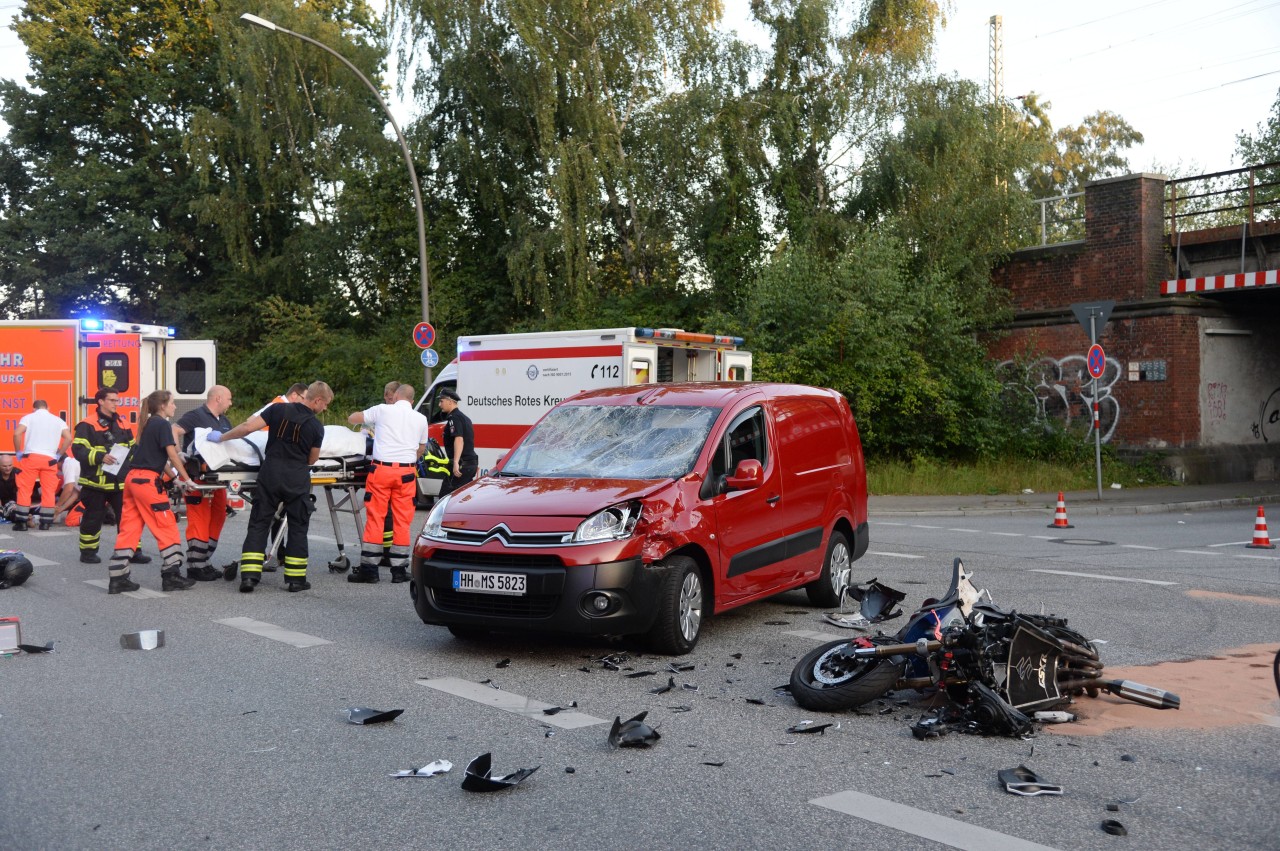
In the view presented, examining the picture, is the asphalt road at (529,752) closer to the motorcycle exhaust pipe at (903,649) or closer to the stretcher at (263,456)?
the motorcycle exhaust pipe at (903,649)

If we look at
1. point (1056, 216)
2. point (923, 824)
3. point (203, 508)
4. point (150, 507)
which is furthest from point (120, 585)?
point (1056, 216)

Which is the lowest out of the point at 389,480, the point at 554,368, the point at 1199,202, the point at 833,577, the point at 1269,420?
the point at 833,577

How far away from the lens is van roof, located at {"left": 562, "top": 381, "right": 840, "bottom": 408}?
8766 millimetres

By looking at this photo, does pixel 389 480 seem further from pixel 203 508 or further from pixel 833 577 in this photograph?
pixel 833 577

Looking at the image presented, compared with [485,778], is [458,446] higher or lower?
higher

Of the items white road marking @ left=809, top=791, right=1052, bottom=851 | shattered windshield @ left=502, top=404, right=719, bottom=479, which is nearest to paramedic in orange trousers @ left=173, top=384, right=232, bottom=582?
shattered windshield @ left=502, top=404, right=719, bottom=479

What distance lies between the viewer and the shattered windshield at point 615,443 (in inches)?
319

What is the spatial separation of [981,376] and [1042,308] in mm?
2468

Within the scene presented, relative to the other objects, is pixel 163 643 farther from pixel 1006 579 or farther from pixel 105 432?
pixel 1006 579

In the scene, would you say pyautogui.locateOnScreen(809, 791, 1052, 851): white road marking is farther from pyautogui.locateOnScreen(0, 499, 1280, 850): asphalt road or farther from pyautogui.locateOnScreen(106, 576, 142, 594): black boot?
pyautogui.locateOnScreen(106, 576, 142, 594): black boot

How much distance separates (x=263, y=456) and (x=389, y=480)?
114 centimetres

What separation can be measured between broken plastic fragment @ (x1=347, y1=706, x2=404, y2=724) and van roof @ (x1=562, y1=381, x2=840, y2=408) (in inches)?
136

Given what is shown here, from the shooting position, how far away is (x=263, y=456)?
1093 centimetres

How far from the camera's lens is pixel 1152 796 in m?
4.86
